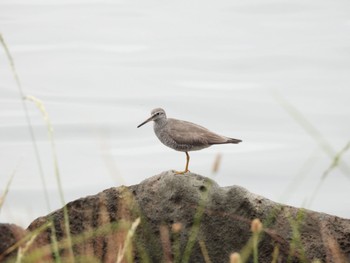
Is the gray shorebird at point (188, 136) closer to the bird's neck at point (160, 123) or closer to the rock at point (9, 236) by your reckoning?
the bird's neck at point (160, 123)

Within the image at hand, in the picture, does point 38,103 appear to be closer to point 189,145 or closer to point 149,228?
point 149,228

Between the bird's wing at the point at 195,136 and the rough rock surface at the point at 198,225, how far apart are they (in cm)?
111

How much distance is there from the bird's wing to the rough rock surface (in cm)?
111

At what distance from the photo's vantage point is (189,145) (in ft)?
23.6

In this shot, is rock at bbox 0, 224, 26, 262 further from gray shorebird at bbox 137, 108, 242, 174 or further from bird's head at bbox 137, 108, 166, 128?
bird's head at bbox 137, 108, 166, 128

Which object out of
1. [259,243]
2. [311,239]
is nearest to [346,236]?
[311,239]

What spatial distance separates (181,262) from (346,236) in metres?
1.28

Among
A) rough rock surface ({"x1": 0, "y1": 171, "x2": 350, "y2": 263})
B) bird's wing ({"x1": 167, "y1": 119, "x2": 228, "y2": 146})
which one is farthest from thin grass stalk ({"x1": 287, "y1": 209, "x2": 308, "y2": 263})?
bird's wing ({"x1": 167, "y1": 119, "x2": 228, "y2": 146})

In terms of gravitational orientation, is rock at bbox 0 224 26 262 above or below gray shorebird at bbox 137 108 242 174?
above

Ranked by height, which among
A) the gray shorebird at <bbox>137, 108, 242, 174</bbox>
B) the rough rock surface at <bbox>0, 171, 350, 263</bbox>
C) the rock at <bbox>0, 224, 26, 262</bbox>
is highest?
the rock at <bbox>0, 224, 26, 262</bbox>

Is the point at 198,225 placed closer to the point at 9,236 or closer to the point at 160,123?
the point at 9,236

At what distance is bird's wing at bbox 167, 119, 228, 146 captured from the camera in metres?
7.09

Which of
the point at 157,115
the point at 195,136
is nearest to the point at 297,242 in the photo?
the point at 195,136

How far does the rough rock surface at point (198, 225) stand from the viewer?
574 centimetres
